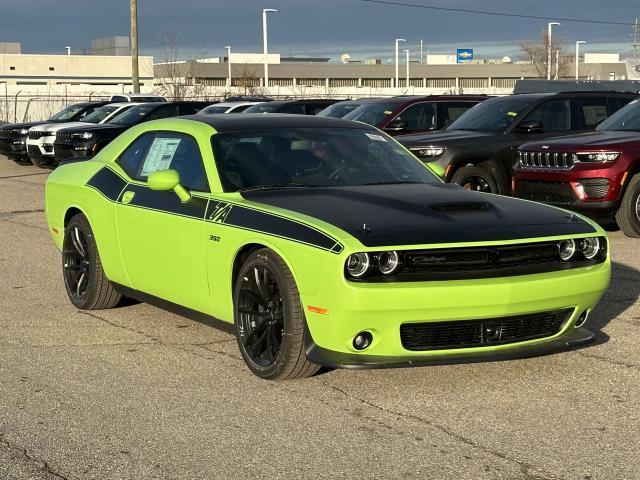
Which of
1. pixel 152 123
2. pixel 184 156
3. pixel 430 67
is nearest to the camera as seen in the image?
pixel 184 156

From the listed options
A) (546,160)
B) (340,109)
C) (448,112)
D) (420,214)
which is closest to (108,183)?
(420,214)

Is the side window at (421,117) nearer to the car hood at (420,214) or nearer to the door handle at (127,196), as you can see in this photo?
the door handle at (127,196)

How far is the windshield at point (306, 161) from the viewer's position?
7012 millimetres

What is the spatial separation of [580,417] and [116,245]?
3540 millimetres

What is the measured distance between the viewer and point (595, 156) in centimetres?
1246

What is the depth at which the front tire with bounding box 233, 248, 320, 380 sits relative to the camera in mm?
5953

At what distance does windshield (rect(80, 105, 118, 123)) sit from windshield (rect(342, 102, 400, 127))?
9401 millimetres

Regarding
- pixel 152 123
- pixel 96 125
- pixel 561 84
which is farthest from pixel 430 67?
pixel 152 123

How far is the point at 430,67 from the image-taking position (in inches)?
4338

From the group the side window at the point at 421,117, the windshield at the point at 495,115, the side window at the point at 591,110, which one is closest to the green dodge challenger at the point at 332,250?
the windshield at the point at 495,115

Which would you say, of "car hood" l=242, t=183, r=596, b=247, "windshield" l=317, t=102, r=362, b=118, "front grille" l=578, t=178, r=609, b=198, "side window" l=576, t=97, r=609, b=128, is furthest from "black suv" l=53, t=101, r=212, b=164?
"car hood" l=242, t=183, r=596, b=247

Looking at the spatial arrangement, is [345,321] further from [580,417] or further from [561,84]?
[561,84]

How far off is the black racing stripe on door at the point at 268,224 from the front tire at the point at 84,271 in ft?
5.38

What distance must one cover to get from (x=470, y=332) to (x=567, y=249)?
0.83 m
